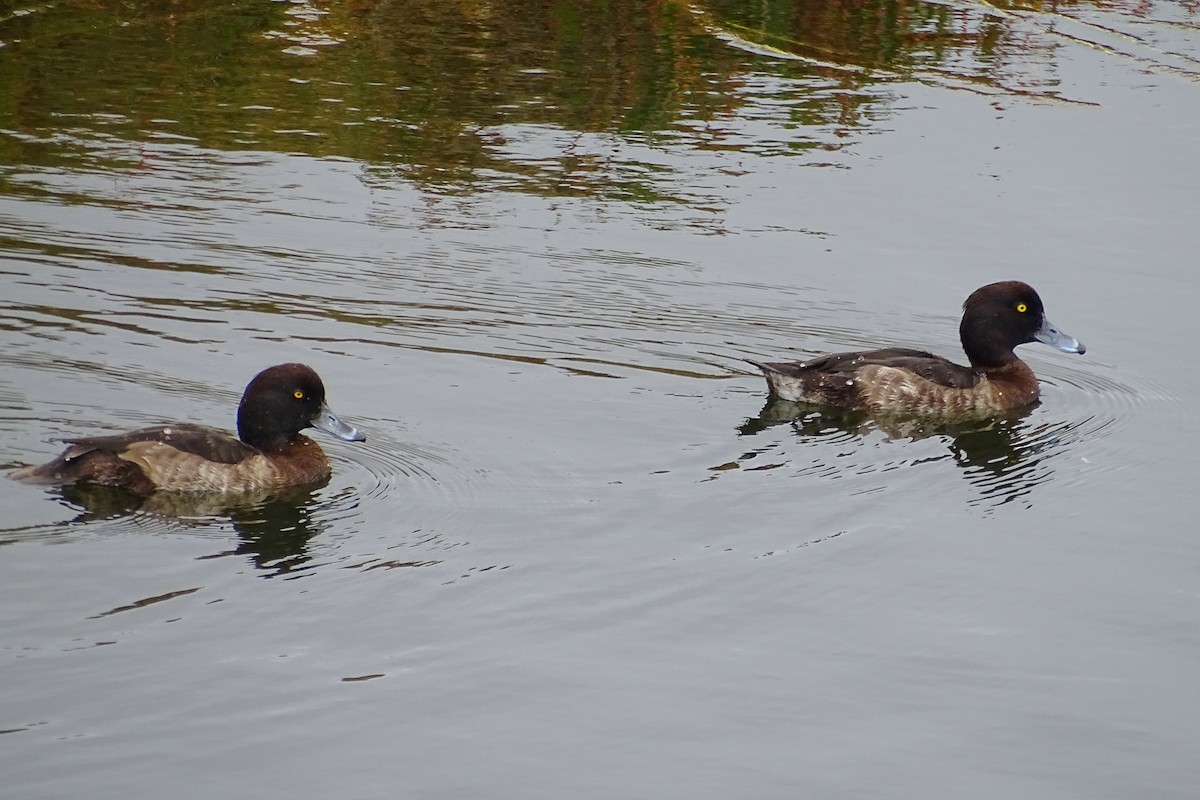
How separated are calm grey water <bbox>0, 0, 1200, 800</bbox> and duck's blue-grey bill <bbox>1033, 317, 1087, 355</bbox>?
35cm

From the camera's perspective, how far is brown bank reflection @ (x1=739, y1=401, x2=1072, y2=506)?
33.1ft

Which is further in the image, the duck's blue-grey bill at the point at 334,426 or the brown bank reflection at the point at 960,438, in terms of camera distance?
the brown bank reflection at the point at 960,438

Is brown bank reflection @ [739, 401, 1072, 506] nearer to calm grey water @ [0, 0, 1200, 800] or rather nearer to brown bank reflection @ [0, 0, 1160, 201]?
calm grey water @ [0, 0, 1200, 800]

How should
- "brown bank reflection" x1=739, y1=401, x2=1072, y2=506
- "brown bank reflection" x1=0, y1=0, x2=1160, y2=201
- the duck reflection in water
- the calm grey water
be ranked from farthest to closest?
"brown bank reflection" x1=0, y1=0, x2=1160, y2=201 < "brown bank reflection" x1=739, y1=401, x2=1072, y2=506 < the duck reflection in water < the calm grey water

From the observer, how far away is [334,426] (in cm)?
977

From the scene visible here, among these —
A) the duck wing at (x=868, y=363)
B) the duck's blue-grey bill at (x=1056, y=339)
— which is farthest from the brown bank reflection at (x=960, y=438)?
the duck's blue-grey bill at (x=1056, y=339)

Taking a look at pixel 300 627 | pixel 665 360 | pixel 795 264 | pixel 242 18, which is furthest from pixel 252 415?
pixel 242 18

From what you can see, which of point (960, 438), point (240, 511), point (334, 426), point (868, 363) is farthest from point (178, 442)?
point (960, 438)

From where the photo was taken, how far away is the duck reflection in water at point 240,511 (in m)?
8.64

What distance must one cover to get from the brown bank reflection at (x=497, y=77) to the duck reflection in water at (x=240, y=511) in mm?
5822

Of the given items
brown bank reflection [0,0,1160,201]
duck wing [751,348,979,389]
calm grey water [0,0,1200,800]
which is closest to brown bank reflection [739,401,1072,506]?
calm grey water [0,0,1200,800]

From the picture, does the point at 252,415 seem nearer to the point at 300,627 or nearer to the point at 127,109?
the point at 300,627

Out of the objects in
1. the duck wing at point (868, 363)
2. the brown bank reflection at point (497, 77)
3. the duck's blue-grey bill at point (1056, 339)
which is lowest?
the duck wing at point (868, 363)

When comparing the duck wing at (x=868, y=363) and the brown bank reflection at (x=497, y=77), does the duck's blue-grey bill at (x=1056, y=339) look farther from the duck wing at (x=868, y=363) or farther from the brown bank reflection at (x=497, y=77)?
the brown bank reflection at (x=497, y=77)
